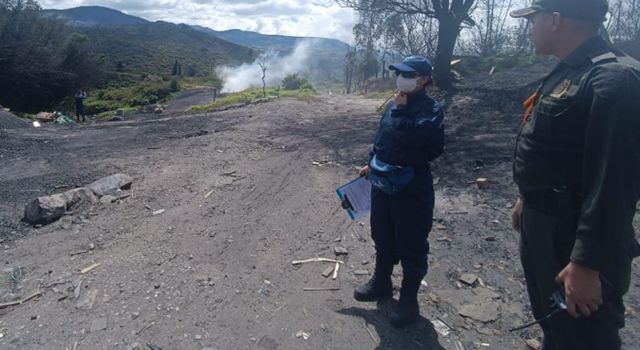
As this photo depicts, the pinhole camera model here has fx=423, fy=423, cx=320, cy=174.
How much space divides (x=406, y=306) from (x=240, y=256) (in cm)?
172

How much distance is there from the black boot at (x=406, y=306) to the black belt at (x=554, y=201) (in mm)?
1277

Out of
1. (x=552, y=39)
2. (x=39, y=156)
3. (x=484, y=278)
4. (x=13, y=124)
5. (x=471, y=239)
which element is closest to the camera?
(x=552, y=39)

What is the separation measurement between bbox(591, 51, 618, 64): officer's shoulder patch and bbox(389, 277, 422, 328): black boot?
1824 millimetres

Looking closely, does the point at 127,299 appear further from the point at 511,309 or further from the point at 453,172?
the point at 453,172

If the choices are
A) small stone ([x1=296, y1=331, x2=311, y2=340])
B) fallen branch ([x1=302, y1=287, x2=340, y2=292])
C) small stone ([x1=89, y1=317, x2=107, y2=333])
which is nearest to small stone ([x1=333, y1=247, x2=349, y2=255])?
fallen branch ([x1=302, y1=287, x2=340, y2=292])

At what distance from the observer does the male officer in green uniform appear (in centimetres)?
153

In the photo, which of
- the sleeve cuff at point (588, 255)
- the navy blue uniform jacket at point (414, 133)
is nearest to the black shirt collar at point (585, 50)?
the sleeve cuff at point (588, 255)

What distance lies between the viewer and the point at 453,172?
6109 millimetres

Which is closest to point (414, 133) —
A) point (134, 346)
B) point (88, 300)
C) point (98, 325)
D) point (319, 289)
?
point (319, 289)

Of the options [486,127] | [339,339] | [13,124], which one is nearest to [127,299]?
[339,339]

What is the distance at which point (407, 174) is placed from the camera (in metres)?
2.82

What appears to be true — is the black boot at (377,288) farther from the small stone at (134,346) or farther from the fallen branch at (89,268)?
the fallen branch at (89,268)

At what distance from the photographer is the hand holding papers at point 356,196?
3344 mm

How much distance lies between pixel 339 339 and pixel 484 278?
4.99 ft
